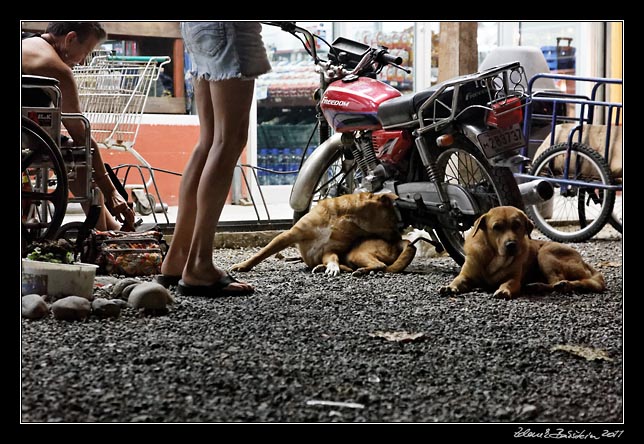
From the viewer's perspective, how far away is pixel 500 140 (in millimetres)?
3629

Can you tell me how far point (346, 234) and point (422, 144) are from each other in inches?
19.9

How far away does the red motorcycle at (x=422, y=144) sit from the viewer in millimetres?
3662

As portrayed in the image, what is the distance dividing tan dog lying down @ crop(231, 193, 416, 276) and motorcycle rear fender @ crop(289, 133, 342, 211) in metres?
0.48

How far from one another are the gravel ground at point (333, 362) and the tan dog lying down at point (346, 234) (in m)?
0.67

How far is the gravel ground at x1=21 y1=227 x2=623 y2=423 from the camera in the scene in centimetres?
180

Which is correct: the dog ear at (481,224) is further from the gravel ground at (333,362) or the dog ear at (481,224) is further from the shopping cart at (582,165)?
the shopping cart at (582,165)

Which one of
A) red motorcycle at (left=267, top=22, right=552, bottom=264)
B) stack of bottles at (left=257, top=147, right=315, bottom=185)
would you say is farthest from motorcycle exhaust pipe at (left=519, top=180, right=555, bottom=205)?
stack of bottles at (left=257, top=147, right=315, bottom=185)

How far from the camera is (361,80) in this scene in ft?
14.3

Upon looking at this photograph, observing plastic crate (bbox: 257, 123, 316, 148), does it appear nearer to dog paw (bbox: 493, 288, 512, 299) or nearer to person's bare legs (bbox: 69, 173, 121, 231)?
person's bare legs (bbox: 69, 173, 121, 231)

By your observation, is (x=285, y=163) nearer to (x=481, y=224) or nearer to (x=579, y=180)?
(x=579, y=180)

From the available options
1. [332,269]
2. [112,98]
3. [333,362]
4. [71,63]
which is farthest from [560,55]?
[333,362]

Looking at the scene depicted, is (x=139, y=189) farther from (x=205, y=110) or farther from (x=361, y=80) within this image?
(x=205, y=110)

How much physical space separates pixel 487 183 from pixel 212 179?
1.25 metres
